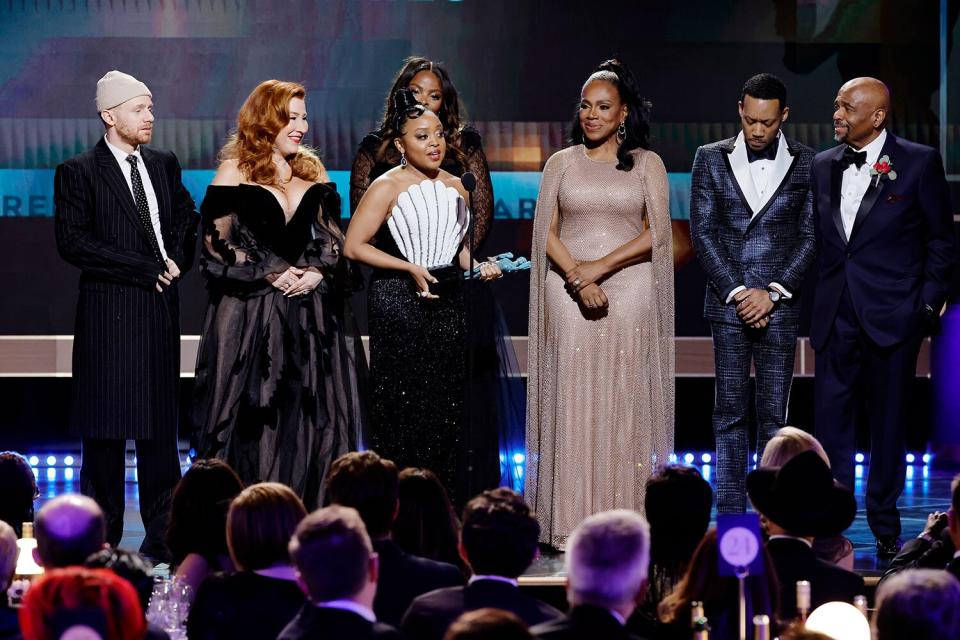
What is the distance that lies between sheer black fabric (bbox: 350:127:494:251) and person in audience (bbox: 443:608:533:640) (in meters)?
2.99

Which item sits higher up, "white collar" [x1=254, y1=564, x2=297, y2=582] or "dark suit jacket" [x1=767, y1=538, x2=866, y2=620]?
"white collar" [x1=254, y1=564, x2=297, y2=582]

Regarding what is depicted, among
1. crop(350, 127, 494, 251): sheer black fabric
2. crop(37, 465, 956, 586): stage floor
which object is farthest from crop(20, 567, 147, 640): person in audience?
crop(350, 127, 494, 251): sheer black fabric

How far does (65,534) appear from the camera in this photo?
133 inches

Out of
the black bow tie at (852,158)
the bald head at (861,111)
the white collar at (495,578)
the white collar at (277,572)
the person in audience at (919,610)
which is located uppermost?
the bald head at (861,111)

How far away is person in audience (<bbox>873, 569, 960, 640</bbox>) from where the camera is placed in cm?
267

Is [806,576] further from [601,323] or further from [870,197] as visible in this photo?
[870,197]

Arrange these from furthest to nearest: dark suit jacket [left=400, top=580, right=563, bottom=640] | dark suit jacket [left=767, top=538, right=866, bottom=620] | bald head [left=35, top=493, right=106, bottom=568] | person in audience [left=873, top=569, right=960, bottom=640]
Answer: dark suit jacket [left=767, top=538, right=866, bottom=620]
bald head [left=35, top=493, right=106, bottom=568]
dark suit jacket [left=400, top=580, right=563, bottom=640]
person in audience [left=873, top=569, right=960, bottom=640]

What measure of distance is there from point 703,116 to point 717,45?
0.37 metres

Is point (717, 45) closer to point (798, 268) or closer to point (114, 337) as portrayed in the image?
point (798, 268)

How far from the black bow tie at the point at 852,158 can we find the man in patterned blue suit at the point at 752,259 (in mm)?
126

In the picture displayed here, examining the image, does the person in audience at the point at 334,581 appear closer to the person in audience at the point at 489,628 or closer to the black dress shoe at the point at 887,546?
the person in audience at the point at 489,628

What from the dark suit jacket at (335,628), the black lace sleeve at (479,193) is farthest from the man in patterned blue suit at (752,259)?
the dark suit jacket at (335,628)

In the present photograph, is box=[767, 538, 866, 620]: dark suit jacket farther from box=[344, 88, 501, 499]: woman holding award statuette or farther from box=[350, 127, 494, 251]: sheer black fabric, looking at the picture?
box=[350, 127, 494, 251]: sheer black fabric

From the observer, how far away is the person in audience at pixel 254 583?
3324 millimetres
